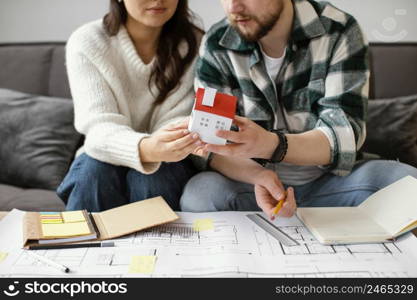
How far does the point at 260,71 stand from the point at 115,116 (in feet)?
1.28

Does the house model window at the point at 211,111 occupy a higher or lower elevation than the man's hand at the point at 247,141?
higher

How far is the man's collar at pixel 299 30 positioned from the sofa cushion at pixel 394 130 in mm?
441

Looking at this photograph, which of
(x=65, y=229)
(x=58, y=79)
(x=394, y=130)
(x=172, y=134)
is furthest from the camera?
(x=58, y=79)

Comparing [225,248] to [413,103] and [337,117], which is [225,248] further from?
[413,103]

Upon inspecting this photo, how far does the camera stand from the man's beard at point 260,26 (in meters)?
1.19

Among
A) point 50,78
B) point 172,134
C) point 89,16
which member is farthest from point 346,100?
point 89,16

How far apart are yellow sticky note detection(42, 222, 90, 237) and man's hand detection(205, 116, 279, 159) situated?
0.29 meters

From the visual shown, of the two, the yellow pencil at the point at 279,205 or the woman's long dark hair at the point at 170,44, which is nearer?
the yellow pencil at the point at 279,205

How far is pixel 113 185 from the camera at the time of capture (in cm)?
119

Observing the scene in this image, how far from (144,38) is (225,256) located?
762 mm

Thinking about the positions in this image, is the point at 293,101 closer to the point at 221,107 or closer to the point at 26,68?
the point at 221,107

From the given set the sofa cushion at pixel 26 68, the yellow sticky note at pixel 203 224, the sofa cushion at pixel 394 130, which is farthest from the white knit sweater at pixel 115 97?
the sofa cushion at pixel 394 130

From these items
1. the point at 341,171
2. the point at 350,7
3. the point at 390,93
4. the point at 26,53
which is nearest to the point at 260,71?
the point at 341,171

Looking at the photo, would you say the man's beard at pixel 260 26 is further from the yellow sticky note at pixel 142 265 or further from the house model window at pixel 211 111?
the yellow sticky note at pixel 142 265
